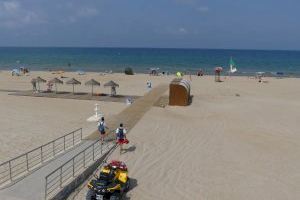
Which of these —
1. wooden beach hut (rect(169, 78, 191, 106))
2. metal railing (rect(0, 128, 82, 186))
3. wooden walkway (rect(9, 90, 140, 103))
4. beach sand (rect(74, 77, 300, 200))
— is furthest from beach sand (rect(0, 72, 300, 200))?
wooden walkway (rect(9, 90, 140, 103))

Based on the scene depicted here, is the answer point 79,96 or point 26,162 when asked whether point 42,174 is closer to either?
point 26,162

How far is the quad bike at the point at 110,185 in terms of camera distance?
10.8 metres

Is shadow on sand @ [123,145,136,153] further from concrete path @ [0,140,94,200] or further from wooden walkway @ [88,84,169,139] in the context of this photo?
concrete path @ [0,140,94,200]

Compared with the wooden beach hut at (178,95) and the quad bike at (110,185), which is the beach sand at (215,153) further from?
the wooden beach hut at (178,95)

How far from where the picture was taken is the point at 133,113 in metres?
23.3

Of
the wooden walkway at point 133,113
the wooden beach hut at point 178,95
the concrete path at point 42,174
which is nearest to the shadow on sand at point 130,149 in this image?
the concrete path at point 42,174

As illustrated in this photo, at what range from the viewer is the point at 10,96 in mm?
31609

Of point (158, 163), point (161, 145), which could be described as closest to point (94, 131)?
point (161, 145)

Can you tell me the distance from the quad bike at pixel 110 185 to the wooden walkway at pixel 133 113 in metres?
5.67

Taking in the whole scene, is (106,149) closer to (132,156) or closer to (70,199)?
(132,156)

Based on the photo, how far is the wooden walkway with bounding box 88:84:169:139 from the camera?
1983 cm

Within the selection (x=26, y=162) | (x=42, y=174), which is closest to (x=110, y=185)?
(x=42, y=174)

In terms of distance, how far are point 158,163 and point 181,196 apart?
9.99 ft

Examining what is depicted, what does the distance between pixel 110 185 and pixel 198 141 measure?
7736 millimetres
